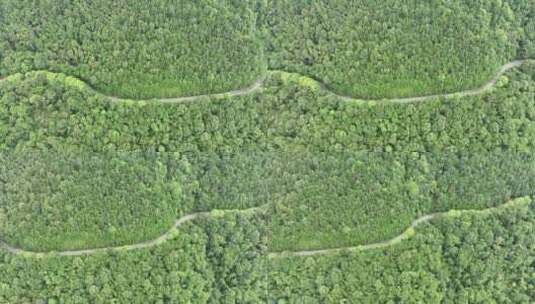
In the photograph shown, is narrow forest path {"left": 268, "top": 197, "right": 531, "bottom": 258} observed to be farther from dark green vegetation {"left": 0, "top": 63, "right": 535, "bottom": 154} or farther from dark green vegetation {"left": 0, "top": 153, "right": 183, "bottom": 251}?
dark green vegetation {"left": 0, "top": 153, "right": 183, "bottom": 251}

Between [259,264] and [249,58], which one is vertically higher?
[249,58]

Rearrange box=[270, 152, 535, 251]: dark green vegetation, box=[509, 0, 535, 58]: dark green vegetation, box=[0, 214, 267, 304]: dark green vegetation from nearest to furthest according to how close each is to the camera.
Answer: box=[0, 214, 267, 304]: dark green vegetation, box=[270, 152, 535, 251]: dark green vegetation, box=[509, 0, 535, 58]: dark green vegetation

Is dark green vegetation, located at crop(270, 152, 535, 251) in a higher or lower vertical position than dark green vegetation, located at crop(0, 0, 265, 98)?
lower

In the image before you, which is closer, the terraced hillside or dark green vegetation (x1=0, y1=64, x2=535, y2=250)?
the terraced hillside

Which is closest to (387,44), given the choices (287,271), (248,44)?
(248,44)

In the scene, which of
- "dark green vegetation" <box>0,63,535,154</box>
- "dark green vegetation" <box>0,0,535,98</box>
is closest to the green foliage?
"dark green vegetation" <box>0,0,535,98</box>

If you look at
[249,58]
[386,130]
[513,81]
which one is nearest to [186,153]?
[249,58]

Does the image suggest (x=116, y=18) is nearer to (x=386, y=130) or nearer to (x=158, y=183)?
(x=158, y=183)

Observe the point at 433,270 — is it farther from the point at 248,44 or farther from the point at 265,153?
the point at 248,44
